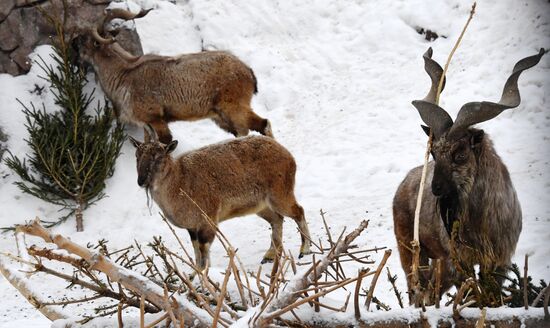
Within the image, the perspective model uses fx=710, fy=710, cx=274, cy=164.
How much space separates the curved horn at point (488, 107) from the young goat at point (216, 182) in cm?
373

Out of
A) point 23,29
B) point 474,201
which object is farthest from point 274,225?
point 23,29

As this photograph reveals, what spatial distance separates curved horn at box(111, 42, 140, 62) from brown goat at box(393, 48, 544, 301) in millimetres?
6945

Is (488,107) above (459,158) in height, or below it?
above

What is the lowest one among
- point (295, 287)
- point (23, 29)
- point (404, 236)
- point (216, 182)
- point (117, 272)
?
point (216, 182)

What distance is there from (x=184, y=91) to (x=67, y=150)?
6.43 feet

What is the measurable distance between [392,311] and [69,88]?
8.35m

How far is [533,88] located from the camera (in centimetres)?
1092

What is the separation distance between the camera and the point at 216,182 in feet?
26.8

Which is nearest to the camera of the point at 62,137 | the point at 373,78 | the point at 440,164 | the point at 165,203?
the point at 440,164

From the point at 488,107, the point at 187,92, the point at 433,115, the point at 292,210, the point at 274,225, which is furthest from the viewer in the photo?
the point at 187,92

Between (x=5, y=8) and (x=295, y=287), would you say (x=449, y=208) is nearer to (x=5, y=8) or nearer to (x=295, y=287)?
(x=295, y=287)

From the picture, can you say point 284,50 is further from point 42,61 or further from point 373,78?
point 42,61

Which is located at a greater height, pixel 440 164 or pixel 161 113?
pixel 440 164

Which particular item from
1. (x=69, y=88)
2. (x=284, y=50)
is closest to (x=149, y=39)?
(x=284, y=50)
